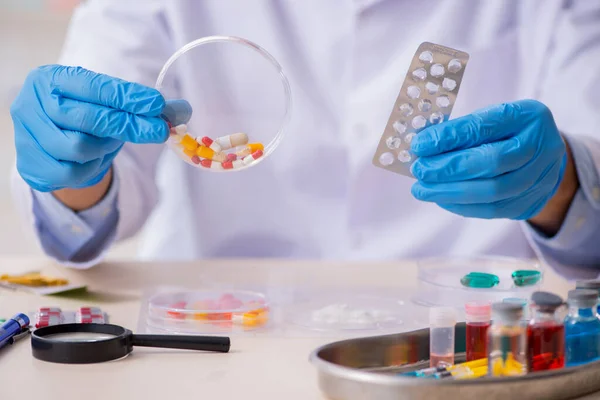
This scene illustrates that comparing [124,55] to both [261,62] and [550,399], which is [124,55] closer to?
[261,62]

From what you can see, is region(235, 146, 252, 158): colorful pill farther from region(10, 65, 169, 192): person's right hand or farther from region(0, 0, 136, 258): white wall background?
region(0, 0, 136, 258): white wall background

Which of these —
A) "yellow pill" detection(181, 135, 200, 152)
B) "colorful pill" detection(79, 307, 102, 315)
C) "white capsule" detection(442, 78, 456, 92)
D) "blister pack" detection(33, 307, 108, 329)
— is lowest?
"blister pack" detection(33, 307, 108, 329)

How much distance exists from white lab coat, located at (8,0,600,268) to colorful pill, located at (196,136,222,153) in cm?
44

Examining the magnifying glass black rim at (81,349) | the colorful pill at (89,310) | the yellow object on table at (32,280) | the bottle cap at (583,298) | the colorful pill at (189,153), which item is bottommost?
the magnifying glass black rim at (81,349)

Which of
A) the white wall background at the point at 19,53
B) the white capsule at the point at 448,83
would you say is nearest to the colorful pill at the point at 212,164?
the white capsule at the point at 448,83

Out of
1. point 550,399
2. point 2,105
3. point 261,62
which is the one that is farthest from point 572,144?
point 2,105

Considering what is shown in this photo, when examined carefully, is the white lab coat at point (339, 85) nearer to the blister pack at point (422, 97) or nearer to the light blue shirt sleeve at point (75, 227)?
the light blue shirt sleeve at point (75, 227)

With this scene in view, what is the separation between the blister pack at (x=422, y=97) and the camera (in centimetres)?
94

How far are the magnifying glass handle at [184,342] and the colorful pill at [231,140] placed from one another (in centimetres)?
29

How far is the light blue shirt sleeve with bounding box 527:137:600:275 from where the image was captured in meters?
1.19

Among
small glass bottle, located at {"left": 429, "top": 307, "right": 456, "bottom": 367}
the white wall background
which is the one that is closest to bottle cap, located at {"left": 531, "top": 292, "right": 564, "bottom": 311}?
small glass bottle, located at {"left": 429, "top": 307, "right": 456, "bottom": 367}

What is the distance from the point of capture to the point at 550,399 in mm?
640

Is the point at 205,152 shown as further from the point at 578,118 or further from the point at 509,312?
the point at 578,118

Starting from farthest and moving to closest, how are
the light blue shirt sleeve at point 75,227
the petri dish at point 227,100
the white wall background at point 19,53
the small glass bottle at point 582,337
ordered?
1. the white wall background at point 19,53
2. the light blue shirt sleeve at point 75,227
3. the petri dish at point 227,100
4. the small glass bottle at point 582,337
